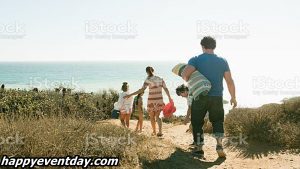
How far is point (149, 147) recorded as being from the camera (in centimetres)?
773

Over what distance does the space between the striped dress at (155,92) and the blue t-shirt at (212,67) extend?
10.8ft

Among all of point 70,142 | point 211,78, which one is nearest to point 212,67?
point 211,78

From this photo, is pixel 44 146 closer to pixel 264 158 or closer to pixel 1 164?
pixel 1 164

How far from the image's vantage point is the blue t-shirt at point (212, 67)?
763cm

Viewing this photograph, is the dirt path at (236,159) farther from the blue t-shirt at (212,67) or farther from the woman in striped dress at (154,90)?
the woman in striped dress at (154,90)

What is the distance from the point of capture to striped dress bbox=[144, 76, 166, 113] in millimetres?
10891

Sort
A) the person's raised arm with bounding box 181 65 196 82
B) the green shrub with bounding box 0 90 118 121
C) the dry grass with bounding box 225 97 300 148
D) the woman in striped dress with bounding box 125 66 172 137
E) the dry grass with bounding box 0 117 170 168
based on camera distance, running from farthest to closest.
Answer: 1. the green shrub with bounding box 0 90 118 121
2. the woman in striped dress with bounding box 125 66 172 137
3. the dry grass with bounding box 225 97 300 148
4. the person's raised arm with bounding box 181 65 196 82
5. the dry grass with bounding box 0 117 170 168

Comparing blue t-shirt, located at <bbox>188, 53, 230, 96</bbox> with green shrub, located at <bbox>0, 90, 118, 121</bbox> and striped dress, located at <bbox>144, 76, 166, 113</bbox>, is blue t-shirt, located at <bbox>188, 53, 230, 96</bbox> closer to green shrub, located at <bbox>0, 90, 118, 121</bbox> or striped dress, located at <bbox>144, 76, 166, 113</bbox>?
striped dress, located at <bbox>144, 76, 166, 113</bbox>

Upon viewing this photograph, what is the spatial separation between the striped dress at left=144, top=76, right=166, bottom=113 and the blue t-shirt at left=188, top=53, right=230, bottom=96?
3300 millimetres

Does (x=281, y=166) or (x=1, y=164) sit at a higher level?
(x=1, y=164)

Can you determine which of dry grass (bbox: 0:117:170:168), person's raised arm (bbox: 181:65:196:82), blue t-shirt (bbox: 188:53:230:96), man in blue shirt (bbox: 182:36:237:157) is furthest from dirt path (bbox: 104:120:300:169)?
person's raised arm (bbox: 181:65:196:82)

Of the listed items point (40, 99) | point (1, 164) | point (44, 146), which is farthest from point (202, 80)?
point (40, 99)

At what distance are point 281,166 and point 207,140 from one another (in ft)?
9.20

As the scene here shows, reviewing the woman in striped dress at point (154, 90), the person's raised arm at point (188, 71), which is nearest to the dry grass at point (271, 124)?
the woman in striped dress at point (154, 90)
